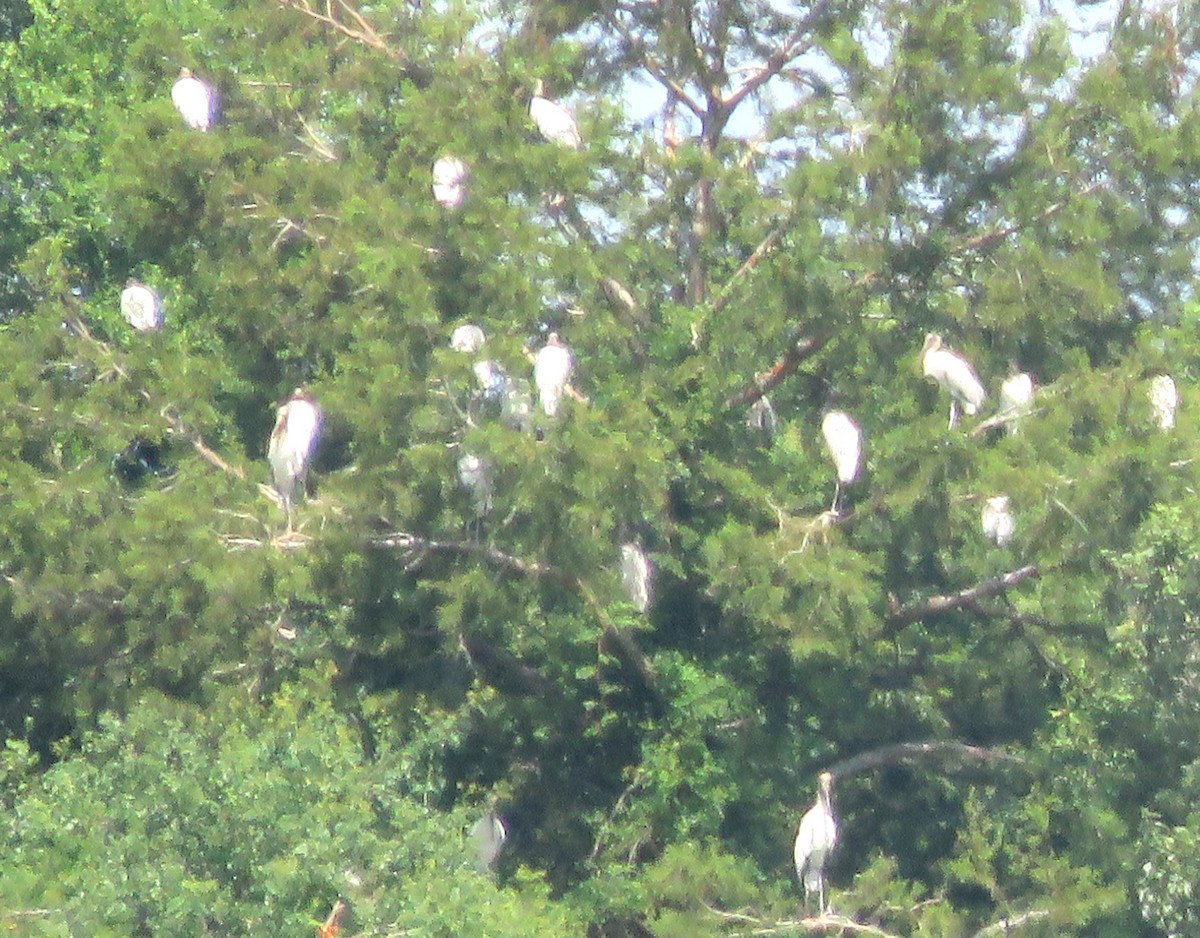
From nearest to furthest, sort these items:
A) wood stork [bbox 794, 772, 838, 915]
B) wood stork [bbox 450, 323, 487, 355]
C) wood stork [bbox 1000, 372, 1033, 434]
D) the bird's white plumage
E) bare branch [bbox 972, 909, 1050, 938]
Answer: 1. wood stork [bbox 450, 323, 487, 355]
2. wood stork [bbox 1000, 372, 1033, 434]
3. the bird's white plumage
4. bare branch [bbox 972, 909, 1050, 938]
5. wood stork [bbox 794, 772, 838, 915]

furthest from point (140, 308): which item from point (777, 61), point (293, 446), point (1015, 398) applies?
point (1015, 398)

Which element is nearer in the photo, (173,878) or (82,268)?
(173,878)

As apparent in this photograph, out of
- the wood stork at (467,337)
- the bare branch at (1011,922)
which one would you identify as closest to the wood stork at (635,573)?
the wood stork at (467,337)

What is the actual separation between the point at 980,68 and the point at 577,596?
3.23m

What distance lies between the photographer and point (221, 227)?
11781 millimetres

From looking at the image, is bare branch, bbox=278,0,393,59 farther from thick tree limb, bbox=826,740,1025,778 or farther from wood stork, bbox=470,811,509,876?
thick tree limb, bbox=826,740,1025,778

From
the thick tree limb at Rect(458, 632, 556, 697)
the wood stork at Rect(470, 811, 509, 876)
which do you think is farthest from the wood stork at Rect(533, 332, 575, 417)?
the wood stork at Rect(470, 811, 509, 876)

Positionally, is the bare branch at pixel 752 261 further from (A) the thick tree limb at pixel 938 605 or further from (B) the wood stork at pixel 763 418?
(A) the thick tree limb at pixel 938 605

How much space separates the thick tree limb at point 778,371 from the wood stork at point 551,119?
1501mm

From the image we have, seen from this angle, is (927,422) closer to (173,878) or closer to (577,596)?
(577,596)

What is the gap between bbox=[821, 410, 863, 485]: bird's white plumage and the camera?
35.6 ft

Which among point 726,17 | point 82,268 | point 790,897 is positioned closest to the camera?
point 790,897

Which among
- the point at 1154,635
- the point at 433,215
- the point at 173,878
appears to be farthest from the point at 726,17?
the point at 173,878

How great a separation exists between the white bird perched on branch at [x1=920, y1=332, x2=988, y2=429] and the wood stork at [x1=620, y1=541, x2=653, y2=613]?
170 cm
